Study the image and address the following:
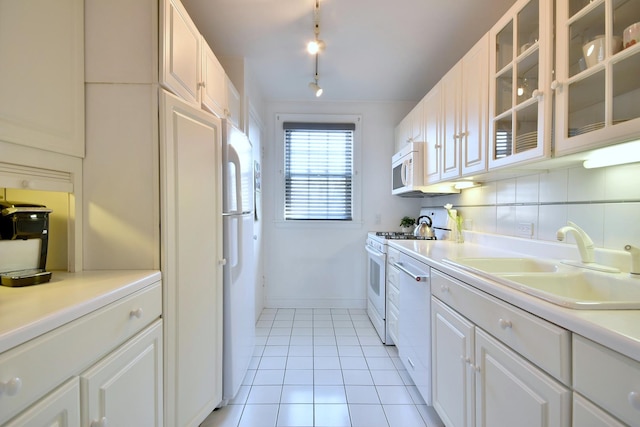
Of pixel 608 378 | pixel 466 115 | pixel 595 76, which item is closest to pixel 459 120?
pixel 466 115

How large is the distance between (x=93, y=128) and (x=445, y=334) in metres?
1.95

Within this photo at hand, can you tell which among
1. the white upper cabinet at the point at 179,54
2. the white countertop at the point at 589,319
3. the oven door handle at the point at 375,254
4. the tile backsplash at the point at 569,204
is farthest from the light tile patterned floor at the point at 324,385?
the white upper cabinet at the point at 179,54

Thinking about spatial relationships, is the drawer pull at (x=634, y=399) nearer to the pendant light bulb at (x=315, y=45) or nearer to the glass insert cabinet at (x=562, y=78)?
the glass insert cabinet at (x=562, y=78)

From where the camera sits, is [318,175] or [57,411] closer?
[57,411]

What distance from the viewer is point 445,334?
139cm

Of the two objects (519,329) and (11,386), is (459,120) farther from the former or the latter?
(11,386)

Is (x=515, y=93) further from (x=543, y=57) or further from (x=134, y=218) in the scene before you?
(x=134, y=218)

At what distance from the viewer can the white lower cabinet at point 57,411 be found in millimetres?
644

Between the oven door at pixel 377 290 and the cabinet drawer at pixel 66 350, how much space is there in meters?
1.98

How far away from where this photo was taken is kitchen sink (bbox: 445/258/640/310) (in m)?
0.79

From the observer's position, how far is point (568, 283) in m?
1.16

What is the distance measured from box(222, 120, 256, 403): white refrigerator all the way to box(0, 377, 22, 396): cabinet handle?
105 cm

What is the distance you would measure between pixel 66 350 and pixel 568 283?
1.82 metres

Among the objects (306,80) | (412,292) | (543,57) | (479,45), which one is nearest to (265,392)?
(412,292)
